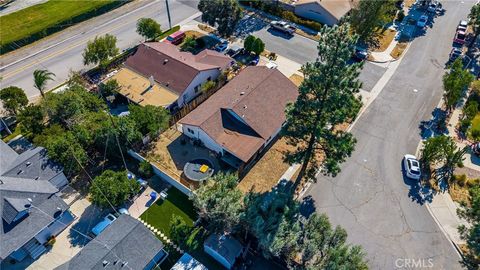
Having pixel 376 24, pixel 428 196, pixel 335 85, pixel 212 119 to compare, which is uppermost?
pixel 335 85

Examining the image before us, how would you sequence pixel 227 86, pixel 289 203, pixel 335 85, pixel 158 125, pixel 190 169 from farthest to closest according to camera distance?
pixel 227 86 < pixel 158 125 < pixel 190 169 < pixel 289 203 < pixel 335 85

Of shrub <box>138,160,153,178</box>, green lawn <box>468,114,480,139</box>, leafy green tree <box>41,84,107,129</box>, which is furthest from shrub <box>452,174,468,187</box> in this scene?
leafy green tree <box>41,84,107,129</box>

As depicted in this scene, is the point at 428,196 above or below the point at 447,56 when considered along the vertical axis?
below

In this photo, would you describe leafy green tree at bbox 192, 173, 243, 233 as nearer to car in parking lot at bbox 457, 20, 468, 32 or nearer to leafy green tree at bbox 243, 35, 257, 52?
leafy green tree at bbox 243, 35, 257, 52

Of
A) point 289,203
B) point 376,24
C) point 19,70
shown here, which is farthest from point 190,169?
point 376,24

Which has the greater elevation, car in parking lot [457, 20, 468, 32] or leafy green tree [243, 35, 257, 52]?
car in parking lot [457, 20, 468, 32]

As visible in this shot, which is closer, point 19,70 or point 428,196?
point 428,196

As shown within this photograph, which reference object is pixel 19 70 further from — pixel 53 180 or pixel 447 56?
pixel 447 56
